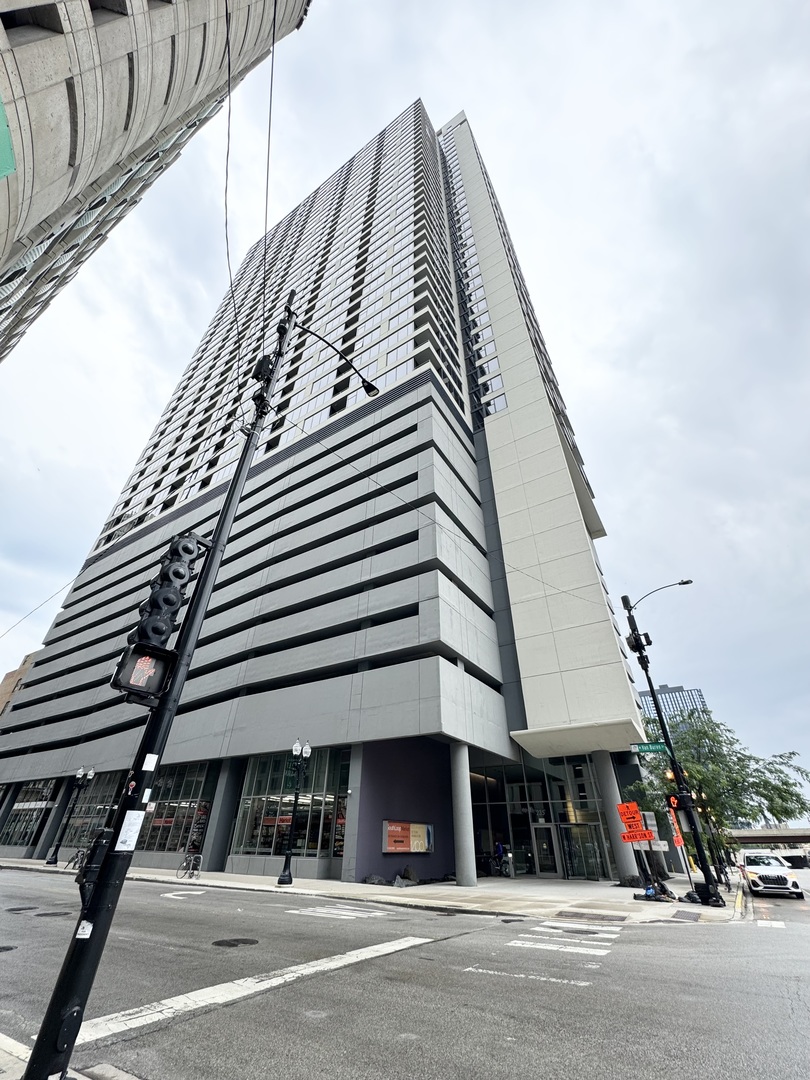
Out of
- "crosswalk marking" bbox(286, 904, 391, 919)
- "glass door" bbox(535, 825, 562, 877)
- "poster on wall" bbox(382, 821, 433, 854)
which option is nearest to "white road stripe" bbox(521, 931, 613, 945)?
"crosswalk marking" bbox(286, 904, 391, 919)

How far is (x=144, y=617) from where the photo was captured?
474cm

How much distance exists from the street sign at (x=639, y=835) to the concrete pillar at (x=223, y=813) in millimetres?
21253

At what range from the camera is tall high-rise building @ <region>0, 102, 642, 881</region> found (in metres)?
24.4

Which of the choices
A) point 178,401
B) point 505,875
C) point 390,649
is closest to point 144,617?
point 390,649

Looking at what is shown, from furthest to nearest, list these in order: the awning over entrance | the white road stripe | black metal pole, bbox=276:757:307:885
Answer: the awning over entrance < black metal pole, bbox=276:757:307:885 < the white road stripe

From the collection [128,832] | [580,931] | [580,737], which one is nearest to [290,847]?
[580,931]

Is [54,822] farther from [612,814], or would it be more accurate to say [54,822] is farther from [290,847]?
[612,814]

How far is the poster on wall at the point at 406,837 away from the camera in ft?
76.3

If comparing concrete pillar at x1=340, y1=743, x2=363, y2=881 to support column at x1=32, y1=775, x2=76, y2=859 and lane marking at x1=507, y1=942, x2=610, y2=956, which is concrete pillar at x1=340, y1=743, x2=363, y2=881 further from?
support column at x1=32, y1=775, x2=76, y2=859

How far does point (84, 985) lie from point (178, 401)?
246ft

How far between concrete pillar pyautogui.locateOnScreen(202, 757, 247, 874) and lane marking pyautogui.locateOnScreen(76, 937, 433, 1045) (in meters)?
23.4

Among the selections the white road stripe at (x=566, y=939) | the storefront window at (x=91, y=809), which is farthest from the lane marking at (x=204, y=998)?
the storefront window at (x=91, y=809)

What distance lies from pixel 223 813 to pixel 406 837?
35.7 ft

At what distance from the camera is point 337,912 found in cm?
1282
